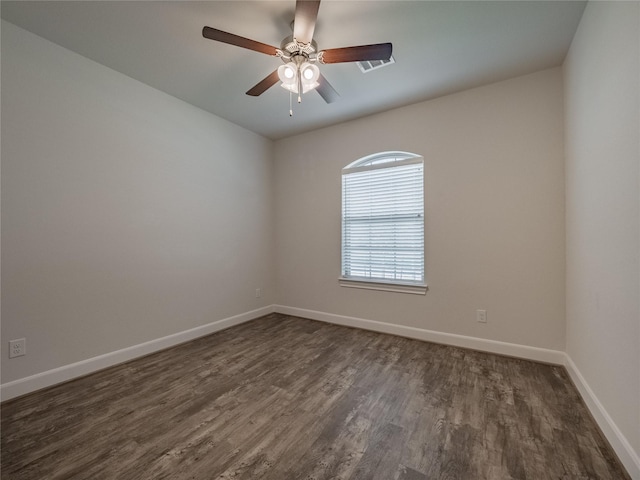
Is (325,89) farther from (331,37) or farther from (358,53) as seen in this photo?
(358,53)

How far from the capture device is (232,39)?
1.69 meters

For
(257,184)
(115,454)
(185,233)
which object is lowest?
(115,454)

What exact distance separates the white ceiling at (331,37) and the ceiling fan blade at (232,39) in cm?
30

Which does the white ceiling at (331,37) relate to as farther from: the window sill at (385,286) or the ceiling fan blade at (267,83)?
the window sill at (385,286)

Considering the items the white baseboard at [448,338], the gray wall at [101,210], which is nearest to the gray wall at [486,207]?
the white baseboard at [448,338]

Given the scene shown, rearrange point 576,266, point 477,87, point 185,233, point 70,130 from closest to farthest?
point 576,266, point 70,130, point 477,87, point 185,233

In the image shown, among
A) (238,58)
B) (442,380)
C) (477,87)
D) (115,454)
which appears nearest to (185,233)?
(238,58)

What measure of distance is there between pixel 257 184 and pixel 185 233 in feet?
4.52

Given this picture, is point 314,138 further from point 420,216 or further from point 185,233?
point 185,233

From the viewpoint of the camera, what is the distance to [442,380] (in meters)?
2.22

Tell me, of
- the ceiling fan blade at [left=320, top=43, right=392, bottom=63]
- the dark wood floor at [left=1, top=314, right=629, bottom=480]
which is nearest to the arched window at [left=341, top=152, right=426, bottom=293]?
the dark wood floor at [left=1, top=314, right=629, bottom=480]

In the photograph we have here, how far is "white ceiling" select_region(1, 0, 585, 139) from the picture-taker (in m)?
1.84

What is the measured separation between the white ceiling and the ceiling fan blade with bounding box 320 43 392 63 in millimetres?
327

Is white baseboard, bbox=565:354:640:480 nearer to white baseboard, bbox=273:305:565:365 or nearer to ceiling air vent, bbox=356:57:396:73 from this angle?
white baseboard, bbox=273:305:565:365
